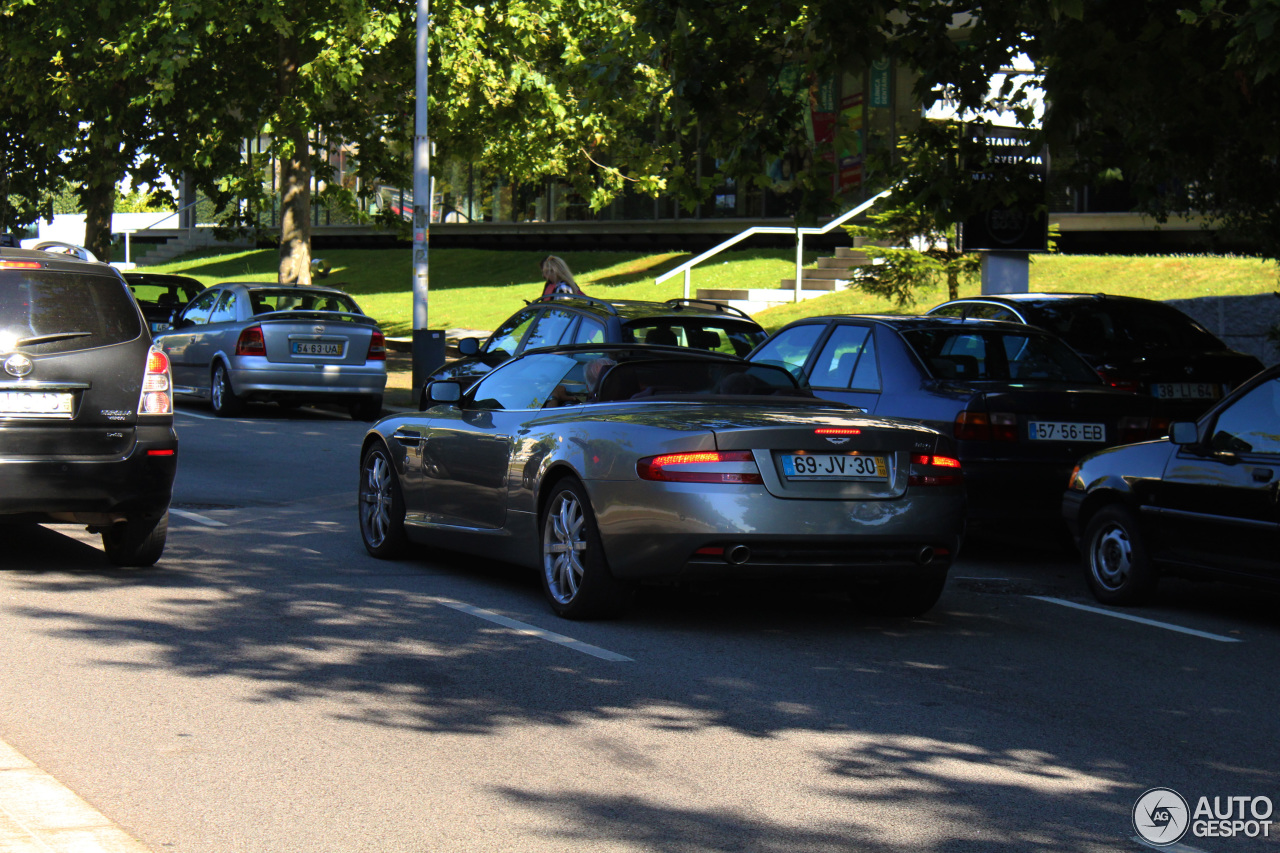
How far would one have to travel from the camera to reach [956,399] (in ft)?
33.5

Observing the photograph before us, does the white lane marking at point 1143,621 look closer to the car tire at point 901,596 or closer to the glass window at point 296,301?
the car tire at point 901,596

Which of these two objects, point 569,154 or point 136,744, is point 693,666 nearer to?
point 136,744

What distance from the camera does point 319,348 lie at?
19.9 m

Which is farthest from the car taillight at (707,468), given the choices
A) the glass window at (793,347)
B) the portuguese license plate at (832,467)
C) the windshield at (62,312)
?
the glass window at (793,347)

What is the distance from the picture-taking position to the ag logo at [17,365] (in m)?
8.47

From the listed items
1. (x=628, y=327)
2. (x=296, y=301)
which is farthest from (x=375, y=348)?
(x=628, y=327)

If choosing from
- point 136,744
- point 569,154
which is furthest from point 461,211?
point 136,744

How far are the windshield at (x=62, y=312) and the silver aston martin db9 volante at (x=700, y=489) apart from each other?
209 centimetres

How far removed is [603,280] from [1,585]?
29668 millimetres

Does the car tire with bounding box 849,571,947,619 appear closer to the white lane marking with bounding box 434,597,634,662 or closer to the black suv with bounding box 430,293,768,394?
the white lane marking with bounding box 434,597,634,662

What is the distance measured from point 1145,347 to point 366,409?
10.5 metres

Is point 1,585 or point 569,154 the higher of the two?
point 569,154

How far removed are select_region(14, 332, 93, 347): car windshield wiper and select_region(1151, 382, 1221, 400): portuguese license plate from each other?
870 centimetres

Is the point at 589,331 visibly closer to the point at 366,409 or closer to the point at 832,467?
the point at 832,467
